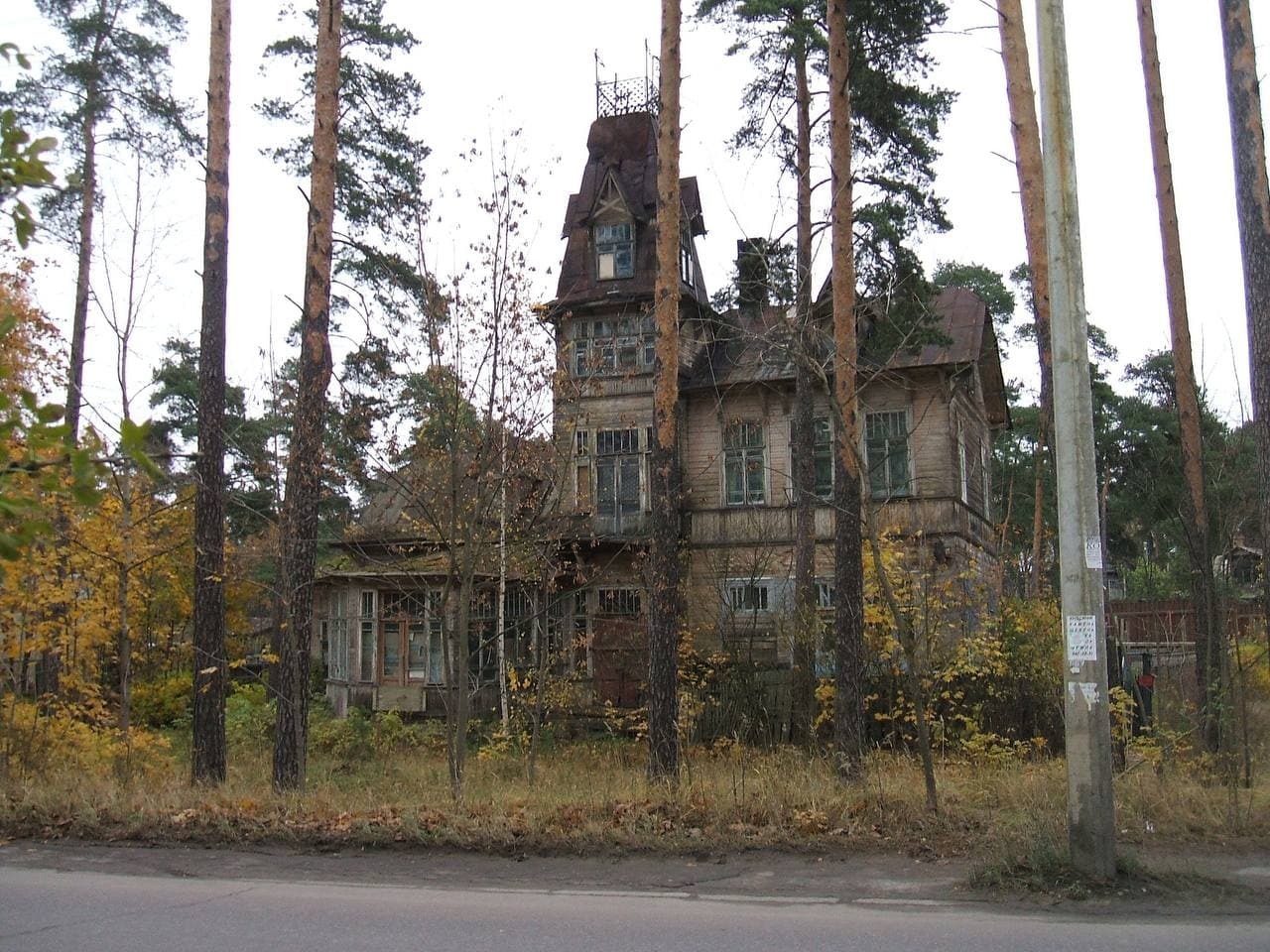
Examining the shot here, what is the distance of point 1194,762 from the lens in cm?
1168

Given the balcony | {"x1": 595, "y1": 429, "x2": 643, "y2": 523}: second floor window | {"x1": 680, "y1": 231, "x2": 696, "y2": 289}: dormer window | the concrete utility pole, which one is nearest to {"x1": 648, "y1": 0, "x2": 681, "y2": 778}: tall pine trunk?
the concrete utility pole

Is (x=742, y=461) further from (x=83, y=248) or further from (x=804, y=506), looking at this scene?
(x=83, y=248)

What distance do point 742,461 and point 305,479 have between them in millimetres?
14671

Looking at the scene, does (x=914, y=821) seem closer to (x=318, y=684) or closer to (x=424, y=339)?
(x=424, y=339)

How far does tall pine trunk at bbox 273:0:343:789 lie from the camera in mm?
12961

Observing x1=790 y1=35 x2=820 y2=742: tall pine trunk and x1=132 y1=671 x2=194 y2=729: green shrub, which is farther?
x1=132 y1=671 x2=194 y2=729: green shrub

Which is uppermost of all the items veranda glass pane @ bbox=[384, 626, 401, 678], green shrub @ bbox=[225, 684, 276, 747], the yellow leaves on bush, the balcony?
the balcony

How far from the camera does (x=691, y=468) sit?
2667 cm

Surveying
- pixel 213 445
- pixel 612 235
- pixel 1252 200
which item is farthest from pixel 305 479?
pixel 612 235

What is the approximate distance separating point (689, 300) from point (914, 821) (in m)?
19.0

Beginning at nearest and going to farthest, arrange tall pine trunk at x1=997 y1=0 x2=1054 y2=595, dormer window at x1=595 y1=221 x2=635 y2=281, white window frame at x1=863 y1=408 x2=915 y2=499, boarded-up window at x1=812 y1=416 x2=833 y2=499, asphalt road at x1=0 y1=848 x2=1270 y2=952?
asphalt road at x1=0 y1=848 x2=1270 y2=952
tall pine trunk at x1=997 y1=0 x2=1054 y2=595
white window frame at x1=863 y1=408 x2=915 y2=499
boarded-up window at x1=812 y1=416 x2=833 y2=499
dormer window at x1=595 y1=221 x2=635 y2=281

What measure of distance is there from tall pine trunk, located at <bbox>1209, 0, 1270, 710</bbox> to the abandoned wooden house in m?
11.9

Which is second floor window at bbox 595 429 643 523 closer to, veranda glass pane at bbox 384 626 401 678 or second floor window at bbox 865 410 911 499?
second floor window at bbox 865 410 911 499

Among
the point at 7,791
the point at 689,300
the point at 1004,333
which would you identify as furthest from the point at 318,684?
the point at 1004,333
